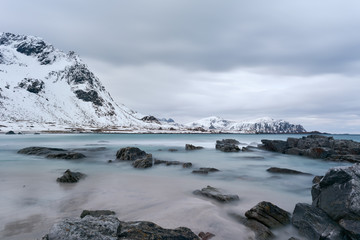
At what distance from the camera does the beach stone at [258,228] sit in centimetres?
676

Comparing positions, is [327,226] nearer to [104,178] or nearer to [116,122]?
[104,178]

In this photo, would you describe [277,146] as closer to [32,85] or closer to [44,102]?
[44,102]

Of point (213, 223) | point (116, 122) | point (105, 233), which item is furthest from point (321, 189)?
point (116, 122)

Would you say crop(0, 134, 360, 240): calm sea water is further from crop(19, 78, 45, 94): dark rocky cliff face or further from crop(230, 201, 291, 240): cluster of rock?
crop(19, 78, 45, 94): dark rocky cliff face

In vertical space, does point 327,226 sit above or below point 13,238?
above

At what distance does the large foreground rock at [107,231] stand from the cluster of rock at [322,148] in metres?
29.2

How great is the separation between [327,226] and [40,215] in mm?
10451

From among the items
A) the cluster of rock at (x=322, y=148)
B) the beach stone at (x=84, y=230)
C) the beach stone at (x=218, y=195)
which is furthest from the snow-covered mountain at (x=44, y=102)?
the beach stone at (x=84, y=230)

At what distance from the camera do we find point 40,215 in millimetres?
7812

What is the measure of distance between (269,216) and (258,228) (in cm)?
83

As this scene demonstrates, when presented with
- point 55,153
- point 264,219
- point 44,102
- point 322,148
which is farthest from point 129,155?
point 44,102

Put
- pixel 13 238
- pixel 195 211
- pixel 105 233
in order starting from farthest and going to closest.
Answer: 1. pixel 195 211
2. pixel 13 238
3. pixel 105 233

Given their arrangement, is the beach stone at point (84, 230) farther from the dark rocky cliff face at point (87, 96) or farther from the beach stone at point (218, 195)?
the dark rocky cliff face at point (87, 96)

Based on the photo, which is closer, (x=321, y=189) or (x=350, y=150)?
(x=321, y=189)
